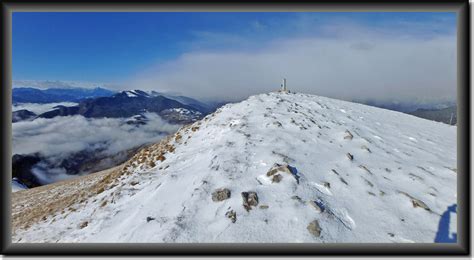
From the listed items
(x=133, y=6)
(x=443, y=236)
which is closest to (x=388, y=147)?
(x=443, y=236)

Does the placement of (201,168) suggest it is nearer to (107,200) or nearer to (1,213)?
(107,200)

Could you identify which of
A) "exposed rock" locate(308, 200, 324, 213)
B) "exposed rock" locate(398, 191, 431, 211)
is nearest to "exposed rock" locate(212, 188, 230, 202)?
"exposed rock" locate(308, 200, 324, 213)

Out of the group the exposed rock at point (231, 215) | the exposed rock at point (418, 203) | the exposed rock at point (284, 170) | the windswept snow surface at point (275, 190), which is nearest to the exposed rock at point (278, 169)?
the exposed rock at point (284, 170)

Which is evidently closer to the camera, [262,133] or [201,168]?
[201,168]

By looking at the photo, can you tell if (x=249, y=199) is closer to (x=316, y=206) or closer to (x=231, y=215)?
(x=231, y=215)

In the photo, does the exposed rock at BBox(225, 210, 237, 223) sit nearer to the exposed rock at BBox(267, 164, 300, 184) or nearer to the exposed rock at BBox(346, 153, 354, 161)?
the exposed rock at BBox(267, 164, 300, 184)

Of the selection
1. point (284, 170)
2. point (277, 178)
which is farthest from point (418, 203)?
point (277, 178)

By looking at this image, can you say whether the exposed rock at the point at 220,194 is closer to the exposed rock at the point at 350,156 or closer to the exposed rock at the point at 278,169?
the exposed rock at the point at 278,169
